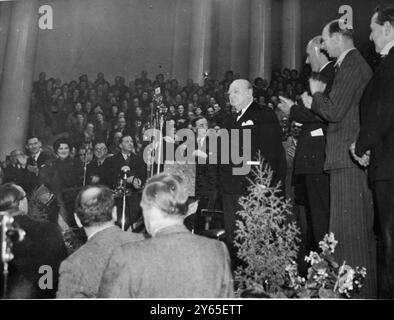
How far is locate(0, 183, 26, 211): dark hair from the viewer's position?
10.3ft

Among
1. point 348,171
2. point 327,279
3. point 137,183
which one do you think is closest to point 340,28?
point 348,171

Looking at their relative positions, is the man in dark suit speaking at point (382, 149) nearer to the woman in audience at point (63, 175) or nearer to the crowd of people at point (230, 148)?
the crowd of people at point (230, 148)

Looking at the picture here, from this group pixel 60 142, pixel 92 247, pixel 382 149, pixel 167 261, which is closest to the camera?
pixel 167 261

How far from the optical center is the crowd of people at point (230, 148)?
279cm

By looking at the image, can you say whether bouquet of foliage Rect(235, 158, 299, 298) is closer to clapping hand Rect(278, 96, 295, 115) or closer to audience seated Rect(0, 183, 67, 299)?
clapping hand Rect(278, 96, 295, 115)

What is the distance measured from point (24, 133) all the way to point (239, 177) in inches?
67.0

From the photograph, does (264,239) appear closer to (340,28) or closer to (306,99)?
(306,99)

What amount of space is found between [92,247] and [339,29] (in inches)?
86.5

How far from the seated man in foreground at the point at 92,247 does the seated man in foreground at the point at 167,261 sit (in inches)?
11.9

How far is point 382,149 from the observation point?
2807 mm

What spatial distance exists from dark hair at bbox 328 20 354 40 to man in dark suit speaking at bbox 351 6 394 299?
398 mm

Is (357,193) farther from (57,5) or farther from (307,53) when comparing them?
(57,5)

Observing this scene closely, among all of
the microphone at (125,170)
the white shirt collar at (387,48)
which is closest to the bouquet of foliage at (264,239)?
the microphone at (125,170)

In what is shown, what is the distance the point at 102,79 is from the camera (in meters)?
3.88
